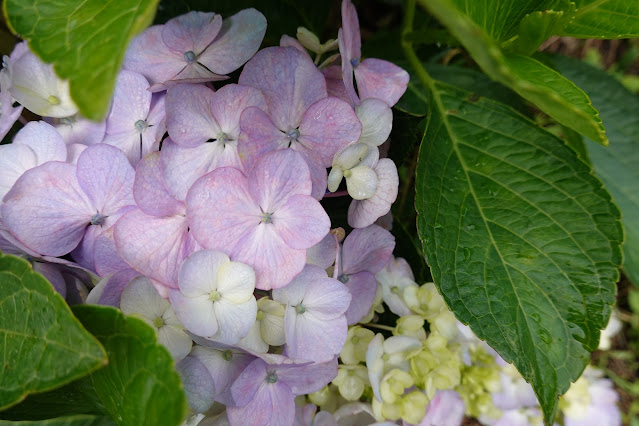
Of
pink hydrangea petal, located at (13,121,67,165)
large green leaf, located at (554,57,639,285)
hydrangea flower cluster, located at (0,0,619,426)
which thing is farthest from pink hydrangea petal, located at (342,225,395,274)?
large green leaf, located at (554,57,639,285)

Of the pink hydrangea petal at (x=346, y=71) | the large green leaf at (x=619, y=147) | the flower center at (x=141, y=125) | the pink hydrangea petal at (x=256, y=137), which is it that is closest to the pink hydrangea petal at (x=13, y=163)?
the flower center at (x=141, y=125)

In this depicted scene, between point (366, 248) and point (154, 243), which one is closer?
point (154, 243)

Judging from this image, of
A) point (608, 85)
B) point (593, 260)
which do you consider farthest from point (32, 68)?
point (608, 85)

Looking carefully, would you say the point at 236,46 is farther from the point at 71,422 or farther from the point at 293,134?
the point at 71,422

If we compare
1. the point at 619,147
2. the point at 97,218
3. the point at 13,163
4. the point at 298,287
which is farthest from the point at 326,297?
the point at 619,147

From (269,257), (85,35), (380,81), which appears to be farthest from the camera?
(380,81)

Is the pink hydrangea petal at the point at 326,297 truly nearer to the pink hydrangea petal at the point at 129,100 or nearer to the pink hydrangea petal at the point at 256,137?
the pink hydrangea petal at the point at 256,137

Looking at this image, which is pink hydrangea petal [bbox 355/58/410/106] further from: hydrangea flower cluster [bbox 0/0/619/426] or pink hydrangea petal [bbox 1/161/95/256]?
pink hydrangea petal [bbox 1/161/95/256]
